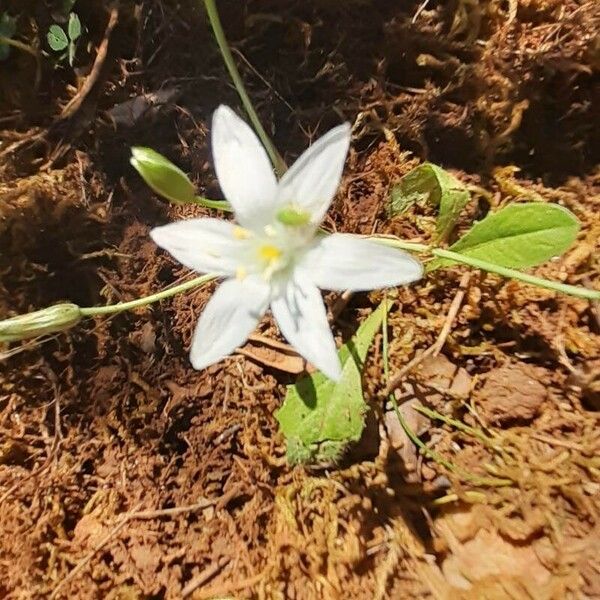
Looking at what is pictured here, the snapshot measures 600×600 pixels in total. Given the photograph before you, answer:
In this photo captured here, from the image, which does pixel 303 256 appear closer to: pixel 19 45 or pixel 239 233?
pixel 239 233

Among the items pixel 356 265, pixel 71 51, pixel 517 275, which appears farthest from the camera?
pixel 71 51

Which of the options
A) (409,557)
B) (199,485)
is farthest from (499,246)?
(199,485)

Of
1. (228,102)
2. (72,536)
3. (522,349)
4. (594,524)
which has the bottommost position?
(72,536)

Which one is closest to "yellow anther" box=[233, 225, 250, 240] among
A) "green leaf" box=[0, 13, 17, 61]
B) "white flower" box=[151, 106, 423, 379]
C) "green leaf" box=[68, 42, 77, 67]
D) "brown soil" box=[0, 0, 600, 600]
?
"white flower" box=[151, 106, 423, 379]

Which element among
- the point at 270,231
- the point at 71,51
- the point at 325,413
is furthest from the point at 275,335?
the point at 71,51

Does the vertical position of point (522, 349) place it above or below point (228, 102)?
below

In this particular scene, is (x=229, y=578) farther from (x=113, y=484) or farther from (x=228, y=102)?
(x=228, y=102)

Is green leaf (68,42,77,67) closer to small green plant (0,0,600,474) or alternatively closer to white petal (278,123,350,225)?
small green plant (0,0,600,474)
